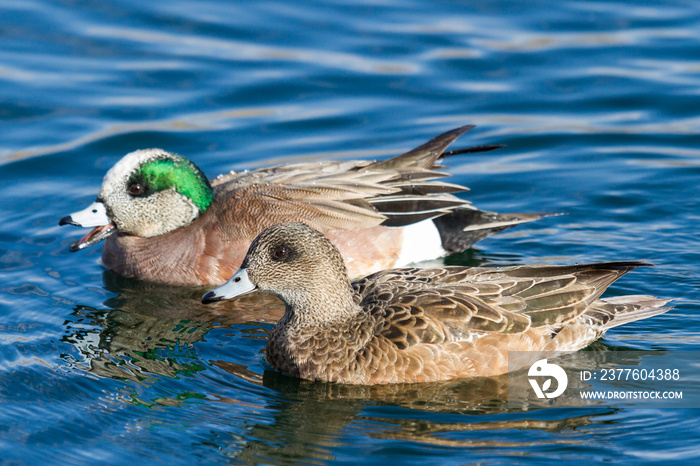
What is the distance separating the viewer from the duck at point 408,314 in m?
6.08

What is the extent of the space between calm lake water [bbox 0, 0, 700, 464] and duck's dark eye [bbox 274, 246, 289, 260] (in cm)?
81

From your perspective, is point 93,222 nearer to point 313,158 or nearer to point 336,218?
point 336,218

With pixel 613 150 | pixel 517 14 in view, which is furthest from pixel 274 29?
pixel 613 150

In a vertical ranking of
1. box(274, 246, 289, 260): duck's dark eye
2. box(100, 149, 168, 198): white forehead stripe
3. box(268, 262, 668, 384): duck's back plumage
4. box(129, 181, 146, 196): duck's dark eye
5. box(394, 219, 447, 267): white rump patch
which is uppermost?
box(100, 149, 168, 198): white forehead stripe

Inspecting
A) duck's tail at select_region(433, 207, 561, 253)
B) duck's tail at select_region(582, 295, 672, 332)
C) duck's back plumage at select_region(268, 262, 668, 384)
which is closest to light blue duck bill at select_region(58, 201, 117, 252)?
duck's back plumage at select_region(268, 262, 668, 384)

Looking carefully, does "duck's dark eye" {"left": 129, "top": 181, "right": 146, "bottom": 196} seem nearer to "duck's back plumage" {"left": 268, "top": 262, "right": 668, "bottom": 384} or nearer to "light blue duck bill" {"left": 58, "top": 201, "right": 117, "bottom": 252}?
"light blue duck bill" {"left": 58, "top": 201, "right": 117, "bottom": 252}

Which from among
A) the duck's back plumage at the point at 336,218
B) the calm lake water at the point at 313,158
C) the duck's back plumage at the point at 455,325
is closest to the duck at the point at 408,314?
the duck's back plumage at the point at 455,325

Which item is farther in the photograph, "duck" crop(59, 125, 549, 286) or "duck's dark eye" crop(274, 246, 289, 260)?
"duck" crop(59, 125, 549, 286)

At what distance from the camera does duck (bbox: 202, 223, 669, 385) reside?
239 inches

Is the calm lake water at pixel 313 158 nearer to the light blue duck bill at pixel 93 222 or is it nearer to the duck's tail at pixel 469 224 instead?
the duck's tail at pixel 469 224

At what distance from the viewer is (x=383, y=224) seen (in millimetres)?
8312

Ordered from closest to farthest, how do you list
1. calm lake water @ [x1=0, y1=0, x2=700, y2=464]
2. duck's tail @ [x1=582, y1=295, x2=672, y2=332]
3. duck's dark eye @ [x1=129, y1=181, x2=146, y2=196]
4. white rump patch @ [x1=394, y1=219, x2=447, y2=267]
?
calm lake water @ [x1=0, y1=0, x2=700, y2=464] → duck's tail @ [x1=582, y1=295, x2=672, y2=332] → duck's dark eye @ [x1=129, y1=181, x2=146, y2=196] → white rump patch @ [x1=394, y1=219, x2=447, y2=267]

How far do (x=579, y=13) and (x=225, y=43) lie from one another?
16.1ft

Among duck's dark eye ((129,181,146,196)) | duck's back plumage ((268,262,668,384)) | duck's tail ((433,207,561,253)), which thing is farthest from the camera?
duck's tail ((433,207,561,253))
